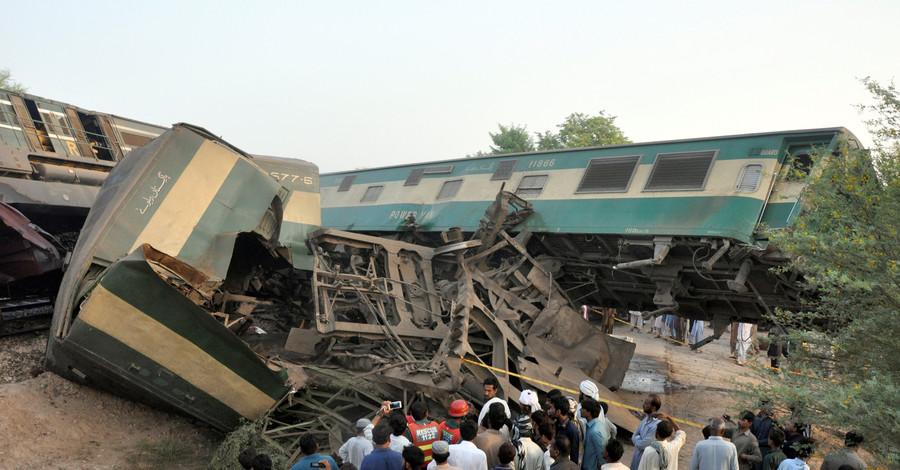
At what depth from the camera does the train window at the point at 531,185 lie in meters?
13.8

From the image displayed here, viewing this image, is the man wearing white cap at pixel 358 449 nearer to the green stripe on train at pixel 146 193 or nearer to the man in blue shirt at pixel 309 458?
the man in blue shirt at pixel 309 458

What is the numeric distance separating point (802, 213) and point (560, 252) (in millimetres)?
4544

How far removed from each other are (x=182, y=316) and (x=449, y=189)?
9370 mm

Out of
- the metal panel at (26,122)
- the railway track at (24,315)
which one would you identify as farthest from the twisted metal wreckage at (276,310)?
the metal panel at (26,122)

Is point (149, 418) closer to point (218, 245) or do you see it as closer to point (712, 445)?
point (218, 245)

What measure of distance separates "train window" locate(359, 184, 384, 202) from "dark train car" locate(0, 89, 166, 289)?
620 centimetres

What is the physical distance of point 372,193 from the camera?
18578 mm

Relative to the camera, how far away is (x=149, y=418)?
8609mm

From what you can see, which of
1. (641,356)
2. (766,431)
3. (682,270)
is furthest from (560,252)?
(641,356)

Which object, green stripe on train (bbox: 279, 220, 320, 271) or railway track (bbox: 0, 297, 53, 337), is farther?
green stripe on train (bbox: 279, 220, 320, 271)

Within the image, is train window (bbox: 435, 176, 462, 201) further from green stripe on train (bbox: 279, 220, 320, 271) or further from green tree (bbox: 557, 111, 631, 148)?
green tree (bbox: 557, 111, 631, 148)

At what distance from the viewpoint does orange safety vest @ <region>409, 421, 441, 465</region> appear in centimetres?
563

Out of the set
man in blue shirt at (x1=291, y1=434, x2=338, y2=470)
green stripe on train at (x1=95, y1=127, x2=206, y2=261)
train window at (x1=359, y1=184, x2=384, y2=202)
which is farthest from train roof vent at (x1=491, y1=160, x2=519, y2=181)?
man in blue shirt at (x1=291, y1=434, x2=338, y2=470)

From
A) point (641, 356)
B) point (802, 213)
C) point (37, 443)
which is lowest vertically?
point (37, 443)
